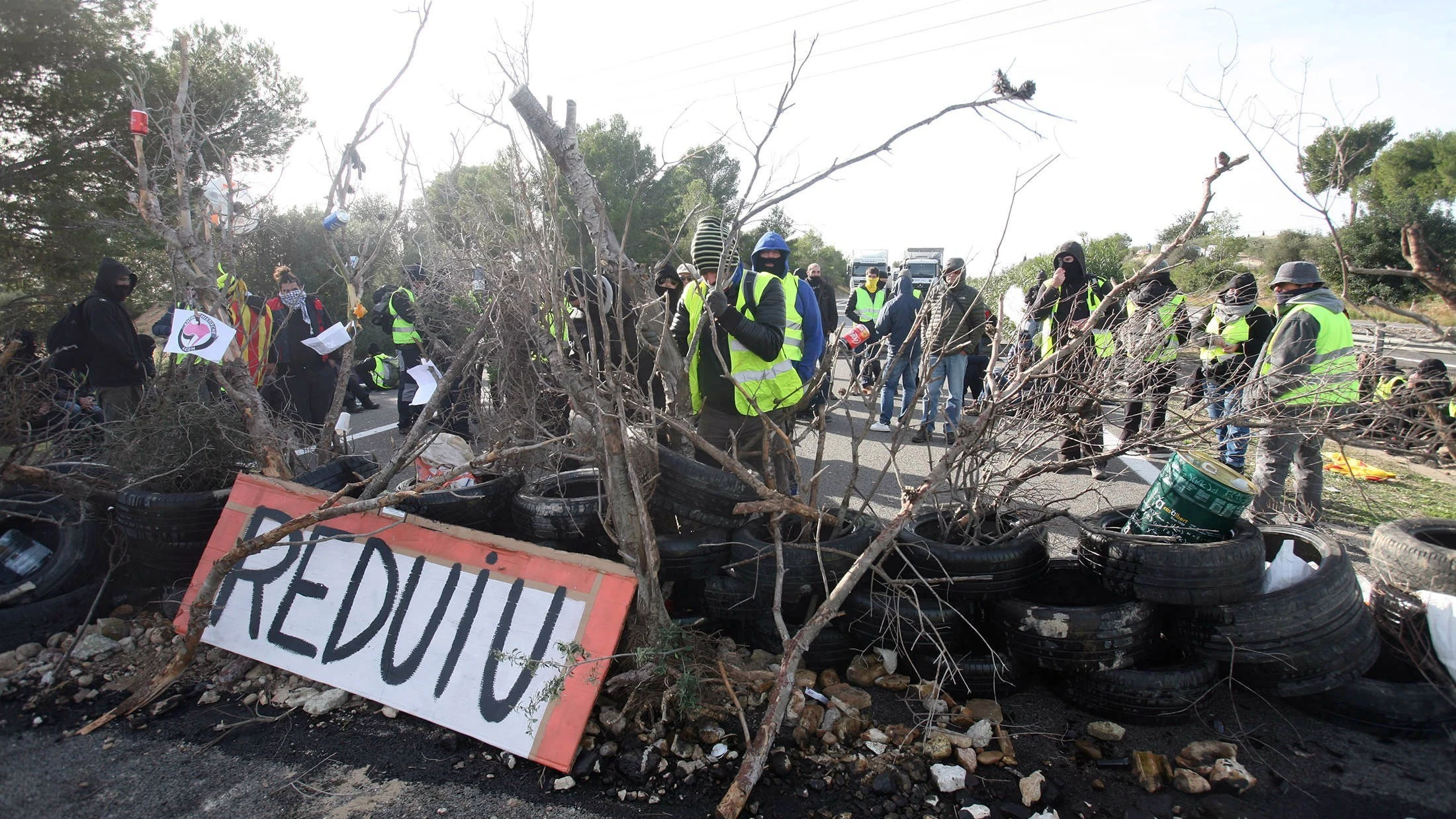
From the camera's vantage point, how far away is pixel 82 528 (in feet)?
12.3

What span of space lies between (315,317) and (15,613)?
17.3 feet

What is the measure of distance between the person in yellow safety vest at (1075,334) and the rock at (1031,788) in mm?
1482

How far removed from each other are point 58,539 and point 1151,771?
541 cm

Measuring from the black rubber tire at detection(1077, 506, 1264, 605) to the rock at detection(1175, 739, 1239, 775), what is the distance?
1.66 ft

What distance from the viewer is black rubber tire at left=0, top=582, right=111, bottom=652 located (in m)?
3.39

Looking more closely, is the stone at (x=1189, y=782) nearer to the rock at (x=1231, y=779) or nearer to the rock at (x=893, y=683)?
the rock at (x=1231, y=779)

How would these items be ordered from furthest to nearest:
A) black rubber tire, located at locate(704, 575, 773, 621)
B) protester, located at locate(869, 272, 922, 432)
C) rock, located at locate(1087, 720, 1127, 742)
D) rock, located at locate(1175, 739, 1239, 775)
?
protester, located at locate(869, 272, 922, 432) → black rubber tire, located at locate(704, 575, 773, 621) → rock, located at locate(1087, 720, 1127, 742) → rock, located at locate(1175, 739, 1239, 775)

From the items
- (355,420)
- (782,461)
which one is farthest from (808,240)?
(782,461)

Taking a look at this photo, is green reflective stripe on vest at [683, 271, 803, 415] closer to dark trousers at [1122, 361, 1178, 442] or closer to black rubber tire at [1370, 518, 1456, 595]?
dark trousers at [1122, 361, 1178, 442]

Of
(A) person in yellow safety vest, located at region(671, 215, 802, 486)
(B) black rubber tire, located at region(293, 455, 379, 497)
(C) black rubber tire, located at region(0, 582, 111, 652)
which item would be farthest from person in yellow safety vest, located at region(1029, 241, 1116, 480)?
(C) black rubber tire, located at region(0, 582, 111, 652)

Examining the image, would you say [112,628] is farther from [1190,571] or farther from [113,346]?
[1190,571]

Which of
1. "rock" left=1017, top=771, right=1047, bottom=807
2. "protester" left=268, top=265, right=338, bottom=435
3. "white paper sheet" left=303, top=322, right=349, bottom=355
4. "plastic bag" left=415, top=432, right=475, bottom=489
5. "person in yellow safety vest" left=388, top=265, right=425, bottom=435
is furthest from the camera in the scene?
"person in yellow safety vest" left=388, top=265, right=425, bottom=435

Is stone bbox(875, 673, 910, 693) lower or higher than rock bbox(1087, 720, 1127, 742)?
higher

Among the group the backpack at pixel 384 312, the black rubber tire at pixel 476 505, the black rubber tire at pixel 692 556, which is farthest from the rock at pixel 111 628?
the backpack at pixel 384 312
